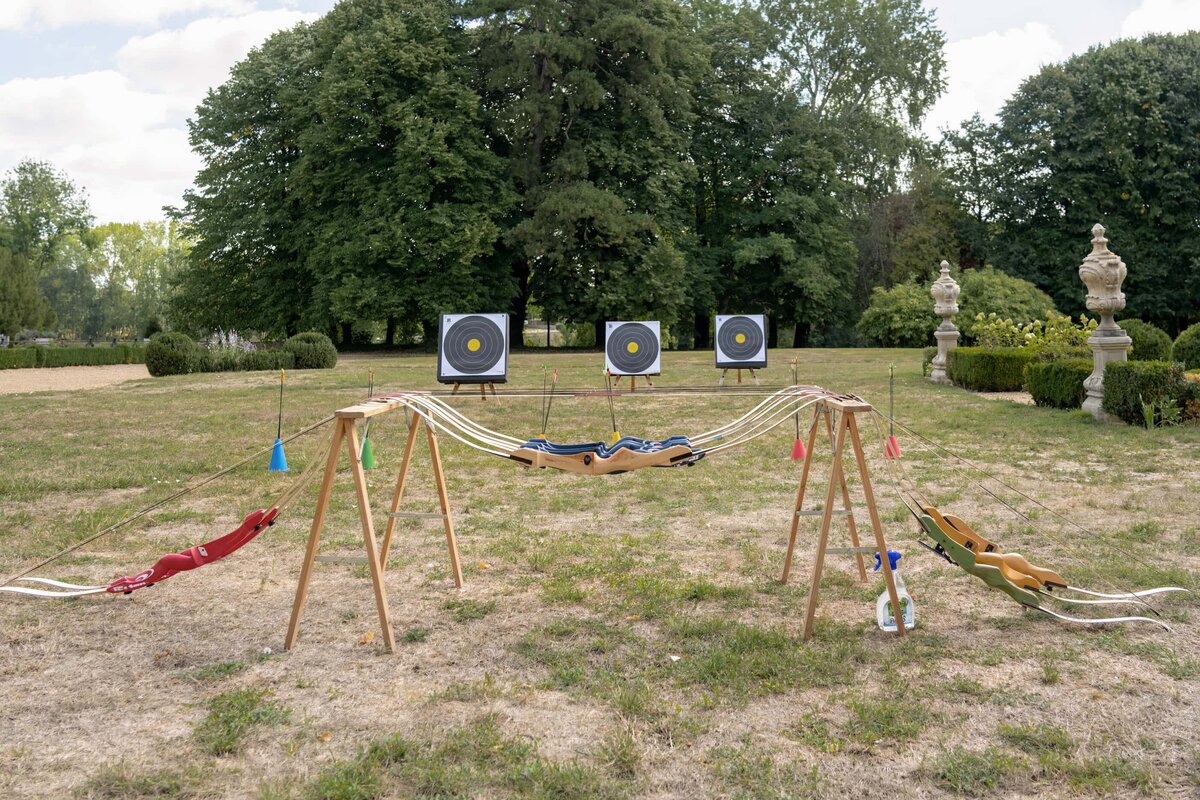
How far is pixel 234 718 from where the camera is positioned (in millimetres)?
3260

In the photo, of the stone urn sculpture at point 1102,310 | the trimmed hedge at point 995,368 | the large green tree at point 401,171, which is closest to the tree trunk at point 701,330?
the large green tree at point 401,171

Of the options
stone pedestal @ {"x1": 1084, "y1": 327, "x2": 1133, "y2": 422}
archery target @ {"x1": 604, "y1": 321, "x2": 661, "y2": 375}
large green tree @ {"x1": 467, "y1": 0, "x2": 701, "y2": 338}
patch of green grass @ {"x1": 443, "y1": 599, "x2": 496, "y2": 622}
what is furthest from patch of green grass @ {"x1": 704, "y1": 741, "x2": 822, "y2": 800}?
large green tree @ {"x1": 467, "y1": 0, "x2": 701, "y2": 338}

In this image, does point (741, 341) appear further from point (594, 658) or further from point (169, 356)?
point (594, 658)

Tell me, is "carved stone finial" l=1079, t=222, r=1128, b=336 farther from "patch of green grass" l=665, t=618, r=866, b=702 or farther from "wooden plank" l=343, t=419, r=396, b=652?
"wooden plank" l=343, t=419, r=396, b=652

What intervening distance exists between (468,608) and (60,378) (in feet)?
72.3

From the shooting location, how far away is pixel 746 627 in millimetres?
4176

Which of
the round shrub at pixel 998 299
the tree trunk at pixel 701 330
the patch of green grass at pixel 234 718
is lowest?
the patch of green grass at pixel 234 718

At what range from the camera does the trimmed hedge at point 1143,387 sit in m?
10.5

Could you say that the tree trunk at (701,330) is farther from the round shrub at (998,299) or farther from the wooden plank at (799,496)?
the wooden plank at (799,496)

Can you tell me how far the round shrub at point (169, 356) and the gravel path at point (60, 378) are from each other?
22.8 inches

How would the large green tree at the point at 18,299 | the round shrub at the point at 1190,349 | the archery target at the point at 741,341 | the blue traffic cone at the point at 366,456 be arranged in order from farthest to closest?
the large green tree at the point at 18,299, the archery target at the point at 741,341, the round shrub at the point at 1190,349, the blue traffic cone at the point at 366,456

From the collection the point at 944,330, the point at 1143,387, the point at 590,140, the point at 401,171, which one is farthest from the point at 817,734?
the point at 590,140

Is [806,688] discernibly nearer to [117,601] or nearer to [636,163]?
[117,601]

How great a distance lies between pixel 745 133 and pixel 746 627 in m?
33.2
